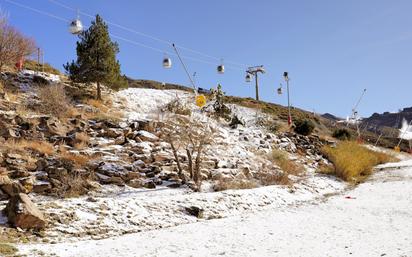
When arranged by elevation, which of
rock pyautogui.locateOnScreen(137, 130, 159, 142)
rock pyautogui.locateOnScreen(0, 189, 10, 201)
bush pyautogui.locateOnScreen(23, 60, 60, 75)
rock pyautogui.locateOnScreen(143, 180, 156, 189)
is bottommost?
rock pyautogui.locateOnScreen(143, 180, 156, 189)

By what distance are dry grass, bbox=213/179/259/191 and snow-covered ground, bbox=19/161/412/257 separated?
1.93m

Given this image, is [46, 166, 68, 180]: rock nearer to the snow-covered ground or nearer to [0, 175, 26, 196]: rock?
[0, 175, 26, 196]: rock

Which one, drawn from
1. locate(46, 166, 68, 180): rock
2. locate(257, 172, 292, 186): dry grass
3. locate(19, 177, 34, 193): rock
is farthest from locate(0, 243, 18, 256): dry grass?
locate(257, 172, 292, 186): dry grass

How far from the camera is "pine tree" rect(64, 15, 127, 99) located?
76.3ft

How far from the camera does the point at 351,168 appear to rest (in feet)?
60.4

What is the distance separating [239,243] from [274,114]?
1122 inches

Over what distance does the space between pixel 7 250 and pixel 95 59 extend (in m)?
18.5

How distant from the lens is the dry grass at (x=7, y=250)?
245 inches

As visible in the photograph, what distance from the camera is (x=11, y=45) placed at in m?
21.5

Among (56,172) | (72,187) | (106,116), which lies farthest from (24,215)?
(106,116)

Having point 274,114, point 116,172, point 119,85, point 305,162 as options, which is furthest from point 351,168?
point 274,114

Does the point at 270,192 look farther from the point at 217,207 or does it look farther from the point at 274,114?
the point at 274,114

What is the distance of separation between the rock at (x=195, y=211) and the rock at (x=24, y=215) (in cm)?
361

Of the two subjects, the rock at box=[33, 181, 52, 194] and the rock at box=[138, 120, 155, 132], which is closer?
the rock at box=[33, 181, 52, 194]
